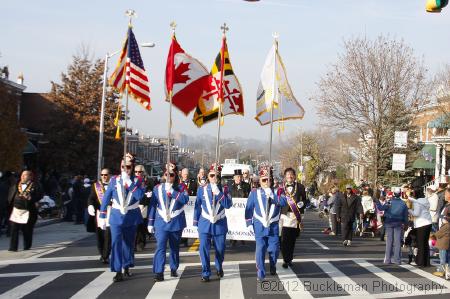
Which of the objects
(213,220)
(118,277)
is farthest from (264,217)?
(118,277)

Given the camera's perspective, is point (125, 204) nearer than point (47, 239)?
Yes

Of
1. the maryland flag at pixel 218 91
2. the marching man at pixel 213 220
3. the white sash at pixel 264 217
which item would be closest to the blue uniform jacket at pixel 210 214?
the marching man at pixel 213 220

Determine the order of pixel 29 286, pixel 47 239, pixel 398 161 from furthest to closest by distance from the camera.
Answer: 1. pixel 398 161
2. pixel 47 239
3. pixel 29 286

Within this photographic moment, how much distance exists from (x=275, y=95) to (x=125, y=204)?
4716 millimetres

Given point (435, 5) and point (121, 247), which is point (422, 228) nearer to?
point (435, 5)

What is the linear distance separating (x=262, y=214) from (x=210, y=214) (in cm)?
92

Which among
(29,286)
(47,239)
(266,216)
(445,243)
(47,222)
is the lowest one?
(47,222)

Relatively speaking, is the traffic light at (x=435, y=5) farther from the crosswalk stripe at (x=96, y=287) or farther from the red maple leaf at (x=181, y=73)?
the crosswalk stripe at (x=96, y=287)

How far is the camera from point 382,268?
12.3 metres

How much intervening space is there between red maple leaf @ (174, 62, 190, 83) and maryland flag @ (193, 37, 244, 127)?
92 cm

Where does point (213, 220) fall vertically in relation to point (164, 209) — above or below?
below

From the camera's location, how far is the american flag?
1342 centimetres

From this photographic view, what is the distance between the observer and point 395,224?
1315 centimetres

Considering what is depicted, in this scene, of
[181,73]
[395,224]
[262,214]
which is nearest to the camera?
[262,214]
